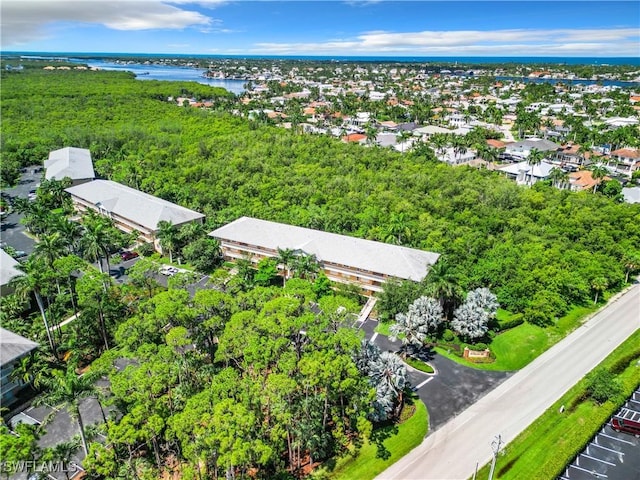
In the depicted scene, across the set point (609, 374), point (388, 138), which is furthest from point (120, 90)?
point (609, 374)

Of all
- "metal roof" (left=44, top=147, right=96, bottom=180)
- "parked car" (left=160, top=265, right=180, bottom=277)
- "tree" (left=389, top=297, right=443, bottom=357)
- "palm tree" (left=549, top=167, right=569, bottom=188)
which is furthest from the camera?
"palm tree" (left=549, top=167, right=569, bottom=188)

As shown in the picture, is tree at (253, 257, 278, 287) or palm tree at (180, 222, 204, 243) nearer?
tree at (253, 257, 278, 287)

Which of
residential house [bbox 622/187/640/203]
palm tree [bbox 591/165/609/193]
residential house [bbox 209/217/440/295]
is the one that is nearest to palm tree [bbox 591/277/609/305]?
residential house [bbox 209/217/440/295]

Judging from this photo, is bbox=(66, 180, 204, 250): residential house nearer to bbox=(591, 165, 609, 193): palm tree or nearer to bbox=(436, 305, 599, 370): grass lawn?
bbox=(436, 305, 599, 370): grass lawn

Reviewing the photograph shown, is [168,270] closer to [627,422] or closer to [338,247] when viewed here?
[338,247]

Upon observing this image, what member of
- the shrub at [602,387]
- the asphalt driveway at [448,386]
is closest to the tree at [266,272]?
the asphalt driveway at [448,386]

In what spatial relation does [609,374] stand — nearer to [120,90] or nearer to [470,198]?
[470,198]

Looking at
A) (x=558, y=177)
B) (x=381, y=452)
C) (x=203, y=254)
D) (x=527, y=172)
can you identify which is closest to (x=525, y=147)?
(x=527, y=172)
